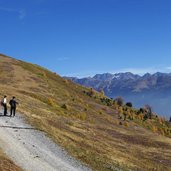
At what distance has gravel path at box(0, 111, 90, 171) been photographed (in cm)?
3278

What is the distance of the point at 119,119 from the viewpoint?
95250 mm

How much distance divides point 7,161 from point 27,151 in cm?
480

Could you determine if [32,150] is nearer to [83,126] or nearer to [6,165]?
[6,165]

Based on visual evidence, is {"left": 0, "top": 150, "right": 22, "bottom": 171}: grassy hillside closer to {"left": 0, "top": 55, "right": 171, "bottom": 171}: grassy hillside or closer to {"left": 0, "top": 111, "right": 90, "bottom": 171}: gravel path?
{"left": 0, "top": 111, "right": 90, "bottom": 171}: gravel path

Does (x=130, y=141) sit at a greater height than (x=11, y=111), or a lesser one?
lesser

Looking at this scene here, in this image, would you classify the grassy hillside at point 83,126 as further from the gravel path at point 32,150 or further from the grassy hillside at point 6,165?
the grassy hillside at point 6,165

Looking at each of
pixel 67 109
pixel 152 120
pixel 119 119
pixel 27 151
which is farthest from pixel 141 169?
pixel 152 120

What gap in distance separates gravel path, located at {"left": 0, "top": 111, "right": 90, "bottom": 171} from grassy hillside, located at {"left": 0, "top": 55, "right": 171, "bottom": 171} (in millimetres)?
1644

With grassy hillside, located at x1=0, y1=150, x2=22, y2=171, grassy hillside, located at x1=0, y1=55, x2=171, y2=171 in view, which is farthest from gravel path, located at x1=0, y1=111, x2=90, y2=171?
grassy hillside, located at x1=0, y1=55, x2=171, y2=171

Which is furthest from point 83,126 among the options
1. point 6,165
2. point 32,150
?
point 6,165

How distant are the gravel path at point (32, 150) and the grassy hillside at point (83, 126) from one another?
1.64 m

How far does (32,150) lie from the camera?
119 ft

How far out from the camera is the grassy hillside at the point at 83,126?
4362 centimetres

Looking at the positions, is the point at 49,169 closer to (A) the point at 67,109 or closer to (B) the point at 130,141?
(B) the point at 130,141
